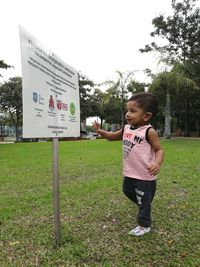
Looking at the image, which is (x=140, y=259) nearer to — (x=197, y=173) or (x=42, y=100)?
(x=42, y=100)

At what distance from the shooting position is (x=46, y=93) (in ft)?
9.36

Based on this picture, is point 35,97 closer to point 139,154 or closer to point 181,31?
point 139,154

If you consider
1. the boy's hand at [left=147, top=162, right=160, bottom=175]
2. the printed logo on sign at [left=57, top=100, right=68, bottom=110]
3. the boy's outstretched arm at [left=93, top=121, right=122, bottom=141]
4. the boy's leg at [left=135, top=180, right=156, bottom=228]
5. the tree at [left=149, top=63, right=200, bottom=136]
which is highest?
the tree at [left=149, top=63, right=200, bottom=136]

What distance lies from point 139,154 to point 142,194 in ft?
1.31

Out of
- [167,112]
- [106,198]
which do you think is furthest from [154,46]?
[106,198]

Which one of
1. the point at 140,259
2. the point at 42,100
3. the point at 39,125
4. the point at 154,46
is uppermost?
the point at 154,46

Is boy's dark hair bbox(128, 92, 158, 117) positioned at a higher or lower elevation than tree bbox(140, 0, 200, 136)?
lower

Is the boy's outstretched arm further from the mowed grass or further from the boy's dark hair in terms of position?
the mowed grass

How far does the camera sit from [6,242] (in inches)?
129

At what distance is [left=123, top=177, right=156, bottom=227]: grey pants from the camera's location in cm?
328

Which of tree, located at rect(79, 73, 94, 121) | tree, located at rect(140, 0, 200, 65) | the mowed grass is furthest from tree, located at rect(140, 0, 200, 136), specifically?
the mowed grass

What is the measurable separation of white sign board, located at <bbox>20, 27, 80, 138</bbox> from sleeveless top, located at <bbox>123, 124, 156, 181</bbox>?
0.57m

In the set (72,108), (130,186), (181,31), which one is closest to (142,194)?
(130,186)

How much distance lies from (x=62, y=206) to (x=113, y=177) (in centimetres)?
245
